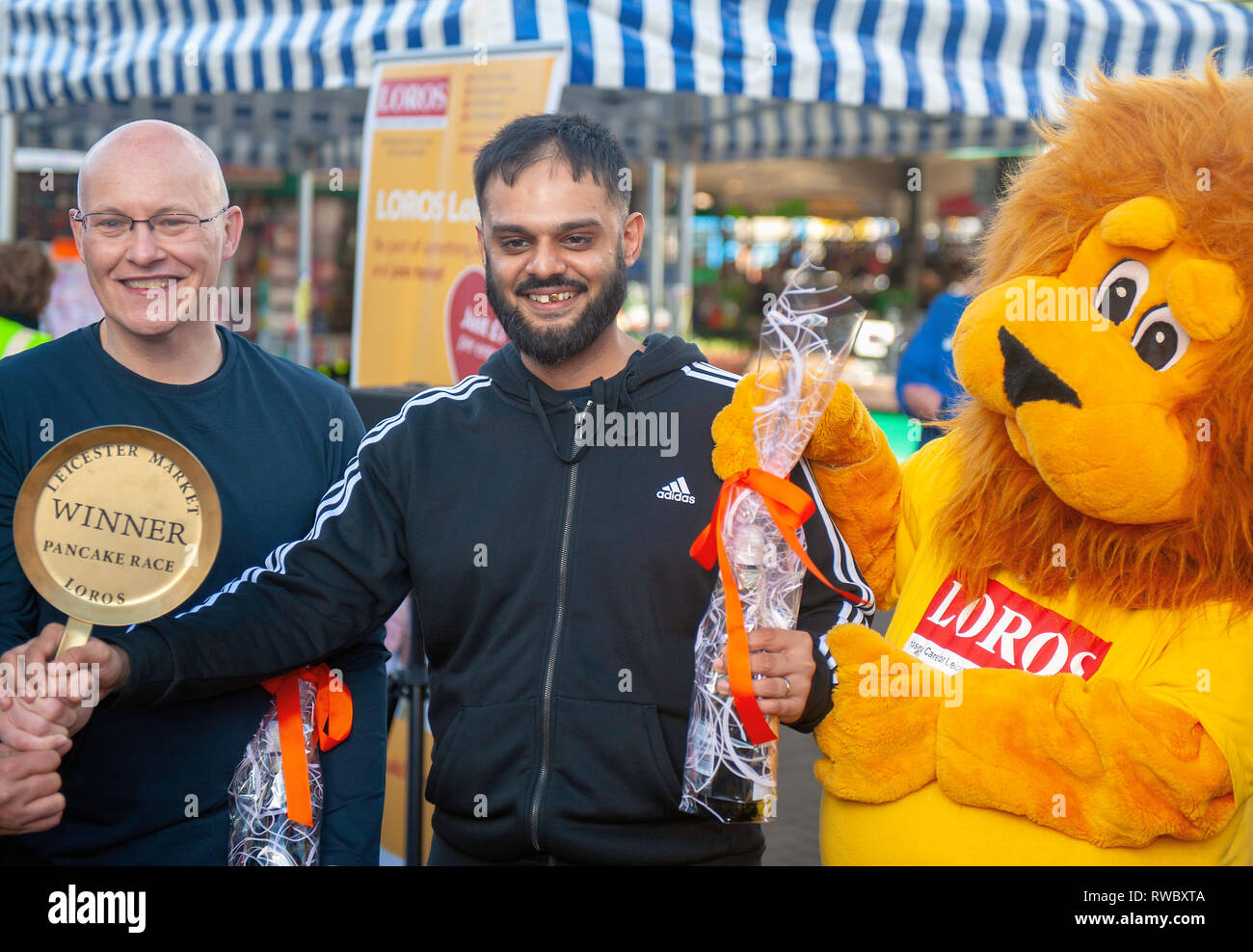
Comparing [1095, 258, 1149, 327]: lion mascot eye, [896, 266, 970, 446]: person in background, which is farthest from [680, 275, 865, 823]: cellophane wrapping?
[896, 266, 970, 446]: person in background

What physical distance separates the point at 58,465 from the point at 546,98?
2592mm

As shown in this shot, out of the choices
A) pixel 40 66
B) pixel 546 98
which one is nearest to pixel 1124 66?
pixel 546 98

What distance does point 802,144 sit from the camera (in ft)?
30.0

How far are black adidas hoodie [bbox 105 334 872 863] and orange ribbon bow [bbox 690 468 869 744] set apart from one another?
0.11 meters

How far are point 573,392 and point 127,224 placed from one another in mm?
865

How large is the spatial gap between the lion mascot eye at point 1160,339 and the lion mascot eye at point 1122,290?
0.11 feet

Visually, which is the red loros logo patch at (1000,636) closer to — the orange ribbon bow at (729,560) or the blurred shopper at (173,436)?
the orange ribbon bow at (729,560)

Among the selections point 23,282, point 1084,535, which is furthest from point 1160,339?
point 23,282

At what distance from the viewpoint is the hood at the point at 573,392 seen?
2152 millimetres

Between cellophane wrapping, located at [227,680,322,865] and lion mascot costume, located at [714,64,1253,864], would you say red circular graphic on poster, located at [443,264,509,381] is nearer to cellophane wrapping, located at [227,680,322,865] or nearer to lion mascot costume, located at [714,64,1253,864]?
cellophane wrapping, located at [227,680,322,865]

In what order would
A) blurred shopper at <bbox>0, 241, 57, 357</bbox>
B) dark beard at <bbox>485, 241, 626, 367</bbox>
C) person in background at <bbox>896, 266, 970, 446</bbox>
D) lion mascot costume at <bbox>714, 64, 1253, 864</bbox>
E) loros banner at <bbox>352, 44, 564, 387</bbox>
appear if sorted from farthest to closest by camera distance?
person in background at <bbox>896, 266, 970, 446</bbox>, blurred shopper at <bbox>0, 241, 57, 357</bbox>, loros banner at <bbox>352, 44, 564, 387</bbox>, dark beard at <bbox>485, 241, 626, 367</bbox>, lion mascot costume at <bbox>714, 64, 1253, 864</bbox>

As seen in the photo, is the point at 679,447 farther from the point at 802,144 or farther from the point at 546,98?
the point at 802,144

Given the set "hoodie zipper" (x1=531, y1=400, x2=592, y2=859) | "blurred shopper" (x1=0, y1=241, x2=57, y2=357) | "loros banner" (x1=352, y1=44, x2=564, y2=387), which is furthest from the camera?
"blurred shopper" (x1=0, y1=241, x2=57, y2=357)

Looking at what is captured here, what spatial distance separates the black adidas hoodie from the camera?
2.04 metres
